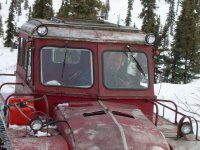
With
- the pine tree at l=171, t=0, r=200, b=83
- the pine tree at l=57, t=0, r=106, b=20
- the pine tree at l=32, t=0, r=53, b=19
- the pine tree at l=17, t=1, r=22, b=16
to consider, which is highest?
the pine tree at l=17, t=1, r=22, b=16

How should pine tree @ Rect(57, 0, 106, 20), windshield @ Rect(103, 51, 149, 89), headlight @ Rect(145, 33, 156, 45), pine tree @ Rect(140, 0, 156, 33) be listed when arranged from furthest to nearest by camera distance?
pine tree @ Rect(140, 0, 156, 33), pine tree @ Rect(57, 0, 106, 20), headlight @ Rect(145, 33, 156, 45), windshield @ Rect(103, 51, 149, 89)

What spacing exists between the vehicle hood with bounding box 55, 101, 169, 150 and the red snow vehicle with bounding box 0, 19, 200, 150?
0.06 feet

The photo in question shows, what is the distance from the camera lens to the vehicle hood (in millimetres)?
5387

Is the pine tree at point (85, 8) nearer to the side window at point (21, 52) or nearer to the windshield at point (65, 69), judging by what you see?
the side window at point (21, 52)

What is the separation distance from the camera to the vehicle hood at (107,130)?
5.39 meters

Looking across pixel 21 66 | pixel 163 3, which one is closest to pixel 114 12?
pixel 163 3

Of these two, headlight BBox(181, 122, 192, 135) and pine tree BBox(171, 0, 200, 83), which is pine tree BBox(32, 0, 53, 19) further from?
headlight BBox(181, 122, 192, 135)

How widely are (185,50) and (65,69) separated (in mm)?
45199

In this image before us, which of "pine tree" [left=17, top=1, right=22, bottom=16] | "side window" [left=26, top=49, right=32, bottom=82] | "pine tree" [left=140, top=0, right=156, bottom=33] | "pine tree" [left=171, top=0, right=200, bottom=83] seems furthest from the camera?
"pine tree" [left=17, top=1, right=22, bottom=16]

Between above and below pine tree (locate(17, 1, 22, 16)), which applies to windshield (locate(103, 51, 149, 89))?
below

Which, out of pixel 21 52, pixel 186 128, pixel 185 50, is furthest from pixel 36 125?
pixel 185 50

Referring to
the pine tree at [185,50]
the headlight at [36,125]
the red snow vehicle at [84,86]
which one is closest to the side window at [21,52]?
the red snow vehicle at [84,86]

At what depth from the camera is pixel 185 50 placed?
51125 mm

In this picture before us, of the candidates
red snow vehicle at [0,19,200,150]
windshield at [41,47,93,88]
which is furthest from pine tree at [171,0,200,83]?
windshield at [41,47,93,88]
